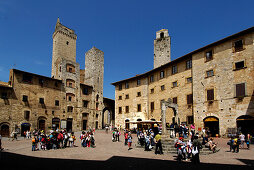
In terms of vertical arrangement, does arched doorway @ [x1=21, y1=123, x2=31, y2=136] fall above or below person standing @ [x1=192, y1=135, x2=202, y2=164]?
below

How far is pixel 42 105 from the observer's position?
107ft

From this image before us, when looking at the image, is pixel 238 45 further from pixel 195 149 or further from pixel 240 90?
pixel 195 149

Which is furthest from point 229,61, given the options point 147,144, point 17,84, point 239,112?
point 17,84

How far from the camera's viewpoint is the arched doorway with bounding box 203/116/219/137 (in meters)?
23.4

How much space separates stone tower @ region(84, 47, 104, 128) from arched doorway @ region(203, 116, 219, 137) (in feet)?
83.6

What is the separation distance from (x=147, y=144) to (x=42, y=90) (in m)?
25.5

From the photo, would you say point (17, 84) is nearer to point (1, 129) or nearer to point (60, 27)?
point (1, 129)

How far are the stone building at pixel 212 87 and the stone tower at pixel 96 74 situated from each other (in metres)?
12.8

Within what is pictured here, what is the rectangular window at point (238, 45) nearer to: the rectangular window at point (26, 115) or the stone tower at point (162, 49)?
the stone tower at point (162, 49)

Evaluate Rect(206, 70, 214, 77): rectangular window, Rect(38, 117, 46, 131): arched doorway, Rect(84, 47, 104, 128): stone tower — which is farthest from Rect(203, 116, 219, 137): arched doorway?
Rect(38, 117, 46, 131): arched doorway

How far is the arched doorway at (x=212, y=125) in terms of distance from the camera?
76.7 ft

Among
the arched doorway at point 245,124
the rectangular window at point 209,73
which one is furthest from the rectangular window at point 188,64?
the arched doorway at point 245,124

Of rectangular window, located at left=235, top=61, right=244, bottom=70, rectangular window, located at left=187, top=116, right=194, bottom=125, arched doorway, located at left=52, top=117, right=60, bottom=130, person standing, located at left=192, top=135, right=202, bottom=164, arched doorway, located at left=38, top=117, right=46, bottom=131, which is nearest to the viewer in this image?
person standing, located at left=192, top=135, right=202, bottom=164

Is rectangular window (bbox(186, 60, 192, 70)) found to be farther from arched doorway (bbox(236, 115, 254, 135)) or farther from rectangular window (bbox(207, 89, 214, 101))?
arched doorway (bbox(236, 115, 254, 135))
